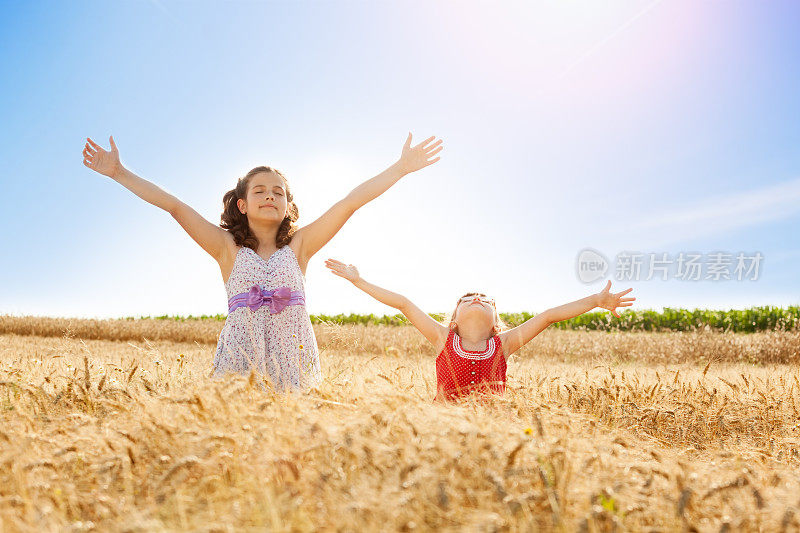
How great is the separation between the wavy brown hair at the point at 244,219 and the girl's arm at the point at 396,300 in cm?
46

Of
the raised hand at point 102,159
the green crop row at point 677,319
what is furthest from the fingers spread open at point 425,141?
the green crop row at point 677,319

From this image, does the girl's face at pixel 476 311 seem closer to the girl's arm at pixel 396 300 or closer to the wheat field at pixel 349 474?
the girl's arm at pixel 396 300

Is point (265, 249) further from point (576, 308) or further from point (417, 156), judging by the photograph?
point (576, 308)

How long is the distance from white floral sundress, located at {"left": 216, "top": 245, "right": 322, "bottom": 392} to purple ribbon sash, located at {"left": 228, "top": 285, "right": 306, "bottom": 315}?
4cm

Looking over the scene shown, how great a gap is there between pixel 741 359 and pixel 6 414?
1548cm

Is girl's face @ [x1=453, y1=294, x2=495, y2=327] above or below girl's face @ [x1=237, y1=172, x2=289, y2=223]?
below

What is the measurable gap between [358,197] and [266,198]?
0.78 meters

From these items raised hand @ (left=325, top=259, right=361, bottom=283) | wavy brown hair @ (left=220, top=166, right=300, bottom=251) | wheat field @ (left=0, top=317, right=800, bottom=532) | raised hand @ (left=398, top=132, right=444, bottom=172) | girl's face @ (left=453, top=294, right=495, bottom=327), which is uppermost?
raised hand @ (left=398, top=132, right=444, bottom=172)

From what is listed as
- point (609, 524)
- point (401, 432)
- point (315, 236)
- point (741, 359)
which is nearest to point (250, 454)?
point (401, 432)

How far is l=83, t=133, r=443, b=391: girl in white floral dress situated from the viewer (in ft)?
16.3

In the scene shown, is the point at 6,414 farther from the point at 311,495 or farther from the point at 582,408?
the point at 582,408

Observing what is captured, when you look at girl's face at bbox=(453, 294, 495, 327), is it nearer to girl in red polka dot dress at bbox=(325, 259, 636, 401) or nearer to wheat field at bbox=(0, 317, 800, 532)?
girl in red polka dot dress at bbox=(325, 259, 636, 401)

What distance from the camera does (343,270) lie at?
5391 millimetres

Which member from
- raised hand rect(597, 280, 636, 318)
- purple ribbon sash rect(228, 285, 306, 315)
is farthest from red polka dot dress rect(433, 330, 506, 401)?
purple ribbon sash rect(228, 285, 306, 315)
